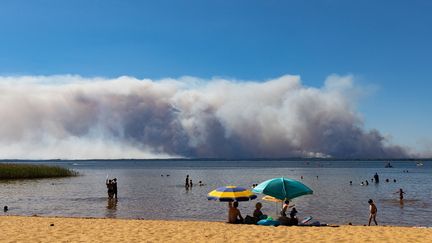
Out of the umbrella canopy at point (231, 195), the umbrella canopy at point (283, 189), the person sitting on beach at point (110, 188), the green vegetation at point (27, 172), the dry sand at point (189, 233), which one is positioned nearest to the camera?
the dry sand at point (189, 233)

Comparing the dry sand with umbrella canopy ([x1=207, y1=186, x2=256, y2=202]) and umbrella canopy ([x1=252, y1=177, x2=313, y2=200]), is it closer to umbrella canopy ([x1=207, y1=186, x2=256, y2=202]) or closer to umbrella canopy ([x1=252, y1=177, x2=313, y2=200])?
umbrella canopy ([x1=207, y1=186, x2=256, y2=202])

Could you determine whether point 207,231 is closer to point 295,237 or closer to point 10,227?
point 295,237

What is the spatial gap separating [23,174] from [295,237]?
2508 inches

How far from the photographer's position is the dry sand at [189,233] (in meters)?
15.7

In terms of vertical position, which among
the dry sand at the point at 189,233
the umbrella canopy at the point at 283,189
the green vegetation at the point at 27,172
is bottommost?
the dry sand at the point at 189,233

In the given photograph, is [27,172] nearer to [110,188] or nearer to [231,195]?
[110,188]

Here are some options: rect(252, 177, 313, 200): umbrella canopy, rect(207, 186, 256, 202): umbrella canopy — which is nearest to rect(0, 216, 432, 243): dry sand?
rect(207, 186, 256, 202): umbrella canopy

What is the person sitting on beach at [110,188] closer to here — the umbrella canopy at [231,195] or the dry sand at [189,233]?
the dry sand at [189,233]

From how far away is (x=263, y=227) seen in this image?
61.5 feet

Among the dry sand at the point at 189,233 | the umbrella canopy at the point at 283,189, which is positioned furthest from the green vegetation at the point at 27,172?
the umbrella canopy at the point at 283,189

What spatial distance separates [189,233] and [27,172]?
201 ft

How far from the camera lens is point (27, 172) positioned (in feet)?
231

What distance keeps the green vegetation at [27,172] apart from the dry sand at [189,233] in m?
51.3

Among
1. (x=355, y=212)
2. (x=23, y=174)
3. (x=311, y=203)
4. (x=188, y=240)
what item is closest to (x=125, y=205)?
(x=311, y=203)
